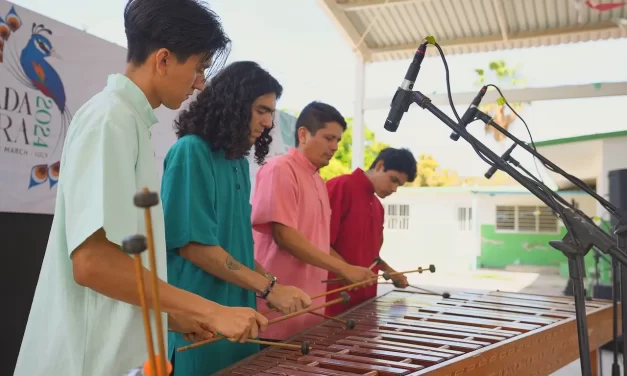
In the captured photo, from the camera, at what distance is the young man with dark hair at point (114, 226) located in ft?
3.59

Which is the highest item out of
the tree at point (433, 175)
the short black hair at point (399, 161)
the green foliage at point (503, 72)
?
the green foliage at point (503, 72)

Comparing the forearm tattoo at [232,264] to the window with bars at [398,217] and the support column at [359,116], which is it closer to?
the support column at [359,116]

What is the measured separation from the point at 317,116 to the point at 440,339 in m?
1.42

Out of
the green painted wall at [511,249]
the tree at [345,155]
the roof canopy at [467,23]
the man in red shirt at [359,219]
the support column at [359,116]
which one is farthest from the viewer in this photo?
the tree at [345,155]

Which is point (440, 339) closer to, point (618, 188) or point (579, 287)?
point (579, 287)

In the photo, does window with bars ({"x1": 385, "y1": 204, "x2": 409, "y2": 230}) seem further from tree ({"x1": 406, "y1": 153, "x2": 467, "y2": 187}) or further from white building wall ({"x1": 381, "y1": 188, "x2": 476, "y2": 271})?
tree ({"x1": 406, "y1": 153, "x2": 467, "y2": 187})

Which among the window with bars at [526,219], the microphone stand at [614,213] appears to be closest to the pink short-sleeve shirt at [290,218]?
the microphone stand at [614,213]

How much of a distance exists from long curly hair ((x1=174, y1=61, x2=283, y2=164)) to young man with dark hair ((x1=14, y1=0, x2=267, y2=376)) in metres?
0.72

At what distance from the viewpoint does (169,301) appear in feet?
3.78

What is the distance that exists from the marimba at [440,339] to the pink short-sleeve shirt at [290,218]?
0.20 m

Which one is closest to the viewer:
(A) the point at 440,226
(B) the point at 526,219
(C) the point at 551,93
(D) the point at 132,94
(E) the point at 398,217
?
(D) the point at 132,94

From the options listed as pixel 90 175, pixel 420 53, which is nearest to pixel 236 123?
pixel 420 53

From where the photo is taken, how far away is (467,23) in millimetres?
7449

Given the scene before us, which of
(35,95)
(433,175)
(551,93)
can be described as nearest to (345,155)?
(433,175)
